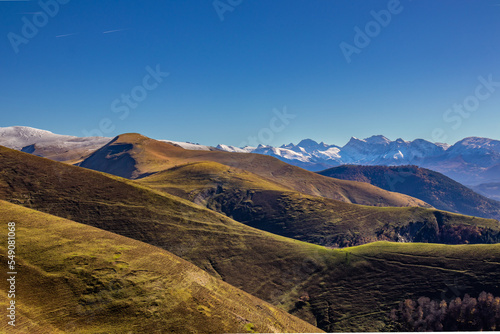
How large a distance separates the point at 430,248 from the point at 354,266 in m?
39.6

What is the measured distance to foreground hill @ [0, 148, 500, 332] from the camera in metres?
114

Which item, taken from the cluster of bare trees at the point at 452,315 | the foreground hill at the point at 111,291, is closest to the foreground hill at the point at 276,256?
the cluster of bare trees at the point at 452,315

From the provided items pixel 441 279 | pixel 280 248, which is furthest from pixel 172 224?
pixel 441 279

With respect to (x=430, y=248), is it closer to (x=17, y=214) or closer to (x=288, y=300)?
(x=288, y=300)

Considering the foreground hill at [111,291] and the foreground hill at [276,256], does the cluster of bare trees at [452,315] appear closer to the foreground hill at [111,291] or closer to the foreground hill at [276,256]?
the foreground hill at [276,256]

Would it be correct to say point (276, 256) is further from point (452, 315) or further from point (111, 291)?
point (111, 291)

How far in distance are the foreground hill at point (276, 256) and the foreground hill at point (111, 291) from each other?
4026 centimetres

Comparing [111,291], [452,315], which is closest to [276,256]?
[452,315]

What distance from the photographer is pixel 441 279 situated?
118 metres

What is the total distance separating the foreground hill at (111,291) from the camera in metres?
54.8

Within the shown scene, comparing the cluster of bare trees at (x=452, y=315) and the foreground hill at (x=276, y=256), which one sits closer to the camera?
the cluster of bare trees at (x=452, y=315)

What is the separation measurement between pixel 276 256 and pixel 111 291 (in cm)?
9174

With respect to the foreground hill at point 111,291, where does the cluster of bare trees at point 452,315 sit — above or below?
below

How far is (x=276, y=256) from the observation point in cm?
14338
